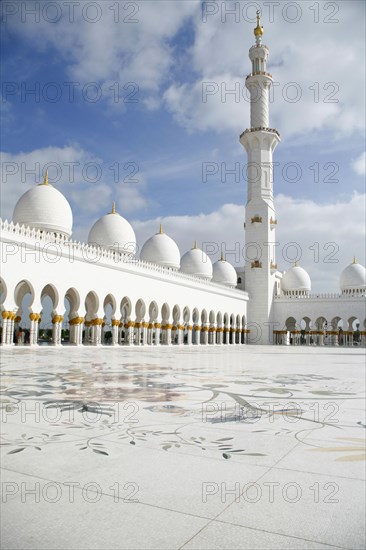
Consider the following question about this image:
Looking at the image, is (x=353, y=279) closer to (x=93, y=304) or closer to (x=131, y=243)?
(x=131, y=243)

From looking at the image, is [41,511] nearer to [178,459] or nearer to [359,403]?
[178,459]

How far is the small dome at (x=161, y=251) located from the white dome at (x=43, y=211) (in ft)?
30.7

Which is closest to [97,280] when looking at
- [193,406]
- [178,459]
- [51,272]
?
[51,272]

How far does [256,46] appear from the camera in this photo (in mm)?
34062

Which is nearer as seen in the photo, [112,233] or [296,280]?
[112,233]

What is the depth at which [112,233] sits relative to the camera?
25.7 m

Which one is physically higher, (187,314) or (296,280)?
(296,280)

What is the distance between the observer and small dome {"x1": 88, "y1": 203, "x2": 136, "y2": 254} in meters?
25.6

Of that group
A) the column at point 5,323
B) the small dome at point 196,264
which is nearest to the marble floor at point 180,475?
the column at point 5,323

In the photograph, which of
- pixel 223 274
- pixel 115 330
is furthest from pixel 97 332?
pixel 223 274

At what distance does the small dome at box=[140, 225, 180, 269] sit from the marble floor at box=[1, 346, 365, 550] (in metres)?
26.6

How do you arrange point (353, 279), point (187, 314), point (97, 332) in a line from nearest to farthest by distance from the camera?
point (97, 332) < point (187, 314) < point (353, 279)

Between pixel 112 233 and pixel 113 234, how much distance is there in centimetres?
8

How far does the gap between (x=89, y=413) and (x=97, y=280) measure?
17.8 m
